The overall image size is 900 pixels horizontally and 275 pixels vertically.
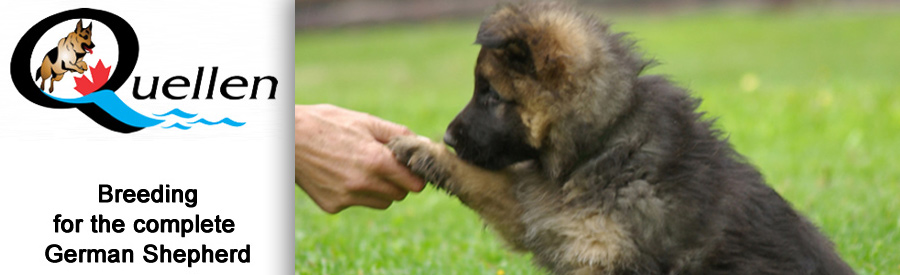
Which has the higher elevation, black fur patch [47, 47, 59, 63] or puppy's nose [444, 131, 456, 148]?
black fur patch [47, 47, 59, 63]

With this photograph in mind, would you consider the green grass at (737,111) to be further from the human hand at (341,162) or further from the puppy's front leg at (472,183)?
the human hand at (341,162)

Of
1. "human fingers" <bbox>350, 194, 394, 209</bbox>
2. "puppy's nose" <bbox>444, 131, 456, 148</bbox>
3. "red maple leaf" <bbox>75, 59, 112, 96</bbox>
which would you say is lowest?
"human fingers" <bbox>350, 194, 394, 209</bbox>

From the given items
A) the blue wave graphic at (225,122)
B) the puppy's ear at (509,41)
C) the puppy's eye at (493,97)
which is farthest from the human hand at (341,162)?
the blue wave graphic at (225,122)

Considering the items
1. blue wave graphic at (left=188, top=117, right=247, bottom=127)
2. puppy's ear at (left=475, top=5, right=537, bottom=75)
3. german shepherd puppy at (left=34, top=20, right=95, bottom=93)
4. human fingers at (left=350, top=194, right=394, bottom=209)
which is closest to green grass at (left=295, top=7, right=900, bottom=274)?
human fingers at (left=350, top=194, right=394, bottom=209)

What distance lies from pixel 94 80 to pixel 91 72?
31mm

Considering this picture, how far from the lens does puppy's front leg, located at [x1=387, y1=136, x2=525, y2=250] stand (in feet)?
13.4

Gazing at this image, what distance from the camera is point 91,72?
3.15 meters

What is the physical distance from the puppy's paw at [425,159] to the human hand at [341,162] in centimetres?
5

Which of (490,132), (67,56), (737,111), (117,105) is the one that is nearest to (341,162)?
(490,132)

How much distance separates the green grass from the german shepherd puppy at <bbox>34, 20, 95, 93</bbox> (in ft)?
6.80

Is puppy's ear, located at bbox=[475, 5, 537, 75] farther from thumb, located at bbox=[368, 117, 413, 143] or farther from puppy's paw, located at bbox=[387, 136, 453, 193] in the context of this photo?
thumb, located at bbox=[368, 117, 413, 143]

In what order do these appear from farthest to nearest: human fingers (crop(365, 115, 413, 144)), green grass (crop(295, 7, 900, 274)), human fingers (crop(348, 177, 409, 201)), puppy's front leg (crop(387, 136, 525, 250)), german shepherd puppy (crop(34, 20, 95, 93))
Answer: green grass (crop(295, 7, 900, 274)), human fingers (crop(365, 115, 413, 144)), human fingers (crop(348, 177, 409, 201)), puppy's front leg (crop(387, 136, 525, 250)), german shepherd puppy (crop(34, 20, 95, 93))

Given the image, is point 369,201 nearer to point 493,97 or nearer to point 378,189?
point 378,189

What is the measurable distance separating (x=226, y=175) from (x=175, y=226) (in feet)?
0.98
